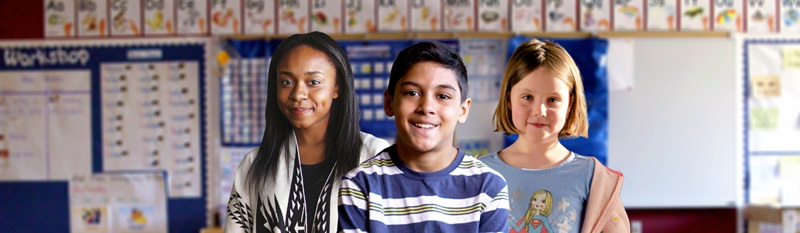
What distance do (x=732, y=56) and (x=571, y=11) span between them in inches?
39.1

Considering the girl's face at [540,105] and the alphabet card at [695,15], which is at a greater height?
the alphabet card at [695,15]

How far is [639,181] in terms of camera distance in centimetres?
392

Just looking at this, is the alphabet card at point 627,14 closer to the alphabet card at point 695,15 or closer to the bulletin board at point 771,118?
the alphabet card at point 695,15

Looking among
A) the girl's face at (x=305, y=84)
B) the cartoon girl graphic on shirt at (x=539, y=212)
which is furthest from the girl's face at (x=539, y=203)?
the girl's face at (x=305, y=84)

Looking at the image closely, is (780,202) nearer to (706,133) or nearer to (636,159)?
(706,133)

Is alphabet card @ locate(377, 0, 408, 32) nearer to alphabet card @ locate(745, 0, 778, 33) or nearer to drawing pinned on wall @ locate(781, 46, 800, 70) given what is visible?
alphabet card @ locate(745, 0, 778, 33)

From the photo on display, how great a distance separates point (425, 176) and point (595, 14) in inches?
114

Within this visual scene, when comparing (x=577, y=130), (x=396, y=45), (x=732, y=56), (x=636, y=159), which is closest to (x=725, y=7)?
(x=732, y=56)

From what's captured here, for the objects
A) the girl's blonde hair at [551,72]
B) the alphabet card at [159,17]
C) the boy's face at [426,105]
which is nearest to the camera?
the boy's face at [426,105]

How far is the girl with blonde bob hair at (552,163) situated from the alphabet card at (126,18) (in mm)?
3193

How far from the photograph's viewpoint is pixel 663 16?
12.7ft

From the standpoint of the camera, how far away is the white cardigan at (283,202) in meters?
1.38

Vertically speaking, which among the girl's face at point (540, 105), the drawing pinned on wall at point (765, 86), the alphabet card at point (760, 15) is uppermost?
the alphabet card at point (760, 15)

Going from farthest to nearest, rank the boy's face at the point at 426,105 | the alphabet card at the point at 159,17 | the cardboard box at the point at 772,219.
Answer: the alphabet card at the point at 159,17 → the cardboard box at the point at 772,219 → the boy's face at the point at 426,105
